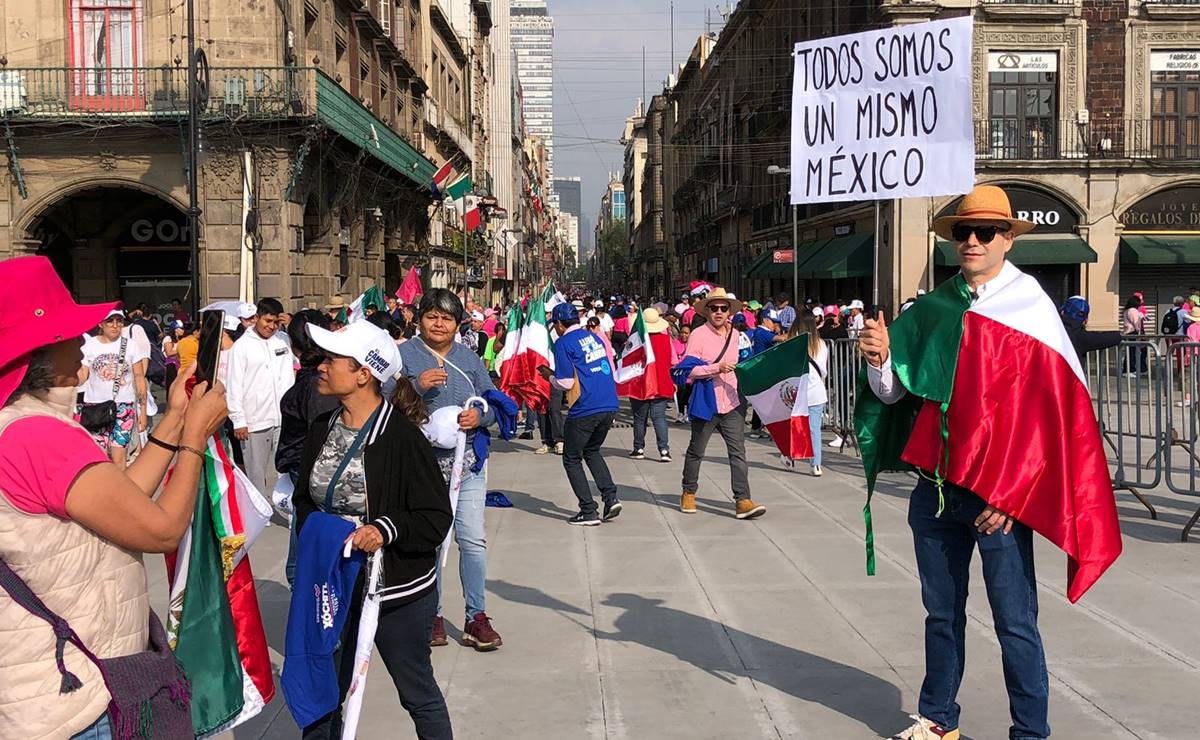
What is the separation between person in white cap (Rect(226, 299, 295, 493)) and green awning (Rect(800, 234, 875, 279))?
80.6ft

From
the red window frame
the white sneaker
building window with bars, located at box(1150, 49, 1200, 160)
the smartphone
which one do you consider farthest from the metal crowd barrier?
building window with bars, located at box(1150, 49, 1200, 160)

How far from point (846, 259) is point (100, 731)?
32.5 metres

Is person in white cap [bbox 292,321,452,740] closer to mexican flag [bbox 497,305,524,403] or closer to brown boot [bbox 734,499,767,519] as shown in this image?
brown boot [bbox 734,499,767,519]

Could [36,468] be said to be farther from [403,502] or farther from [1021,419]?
[1021,419]

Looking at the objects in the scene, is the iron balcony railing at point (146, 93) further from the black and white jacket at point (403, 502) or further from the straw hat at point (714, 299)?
the black and white jacket at point (403, 502)

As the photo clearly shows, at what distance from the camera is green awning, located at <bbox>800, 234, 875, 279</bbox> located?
3328 centimetres

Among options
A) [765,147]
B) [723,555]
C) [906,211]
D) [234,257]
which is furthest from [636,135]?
[723,555]

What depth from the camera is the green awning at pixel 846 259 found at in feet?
109

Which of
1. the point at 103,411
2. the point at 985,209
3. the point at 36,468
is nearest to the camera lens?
the point at 36,468

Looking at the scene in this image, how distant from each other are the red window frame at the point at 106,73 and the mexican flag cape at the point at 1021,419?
Result: 2135cm

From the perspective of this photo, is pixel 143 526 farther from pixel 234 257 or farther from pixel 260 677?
pixel 234 257

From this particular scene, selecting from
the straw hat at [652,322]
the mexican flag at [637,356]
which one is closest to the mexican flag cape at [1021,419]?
the mexican flag at [637,356]

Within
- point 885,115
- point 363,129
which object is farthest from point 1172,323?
point 885,115

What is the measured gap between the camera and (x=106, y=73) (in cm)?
2244
